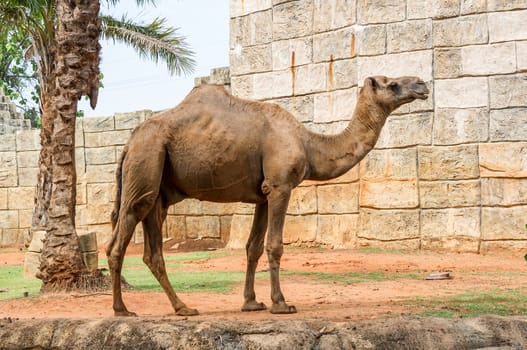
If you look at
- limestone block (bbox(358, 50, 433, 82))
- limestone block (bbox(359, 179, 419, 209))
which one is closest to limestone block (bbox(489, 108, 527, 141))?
limestone block (bbox(358, 50, 433, 82))

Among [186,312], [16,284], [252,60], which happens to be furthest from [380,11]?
[186,312]

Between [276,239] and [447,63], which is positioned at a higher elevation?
[447,63]

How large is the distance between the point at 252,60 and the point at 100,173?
5.21 m

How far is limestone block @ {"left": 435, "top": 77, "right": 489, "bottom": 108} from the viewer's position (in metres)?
13.1

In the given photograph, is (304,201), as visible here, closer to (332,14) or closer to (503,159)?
(332,14)

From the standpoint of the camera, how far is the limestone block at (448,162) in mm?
13078

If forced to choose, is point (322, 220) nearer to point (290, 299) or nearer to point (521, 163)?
point (521, 163)

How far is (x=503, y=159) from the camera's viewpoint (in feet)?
42.2

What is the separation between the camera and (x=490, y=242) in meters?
12.8

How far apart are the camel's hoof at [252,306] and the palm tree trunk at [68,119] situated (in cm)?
340

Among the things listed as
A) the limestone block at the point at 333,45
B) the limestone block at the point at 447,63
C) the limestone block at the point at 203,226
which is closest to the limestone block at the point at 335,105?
the limestone block at the point at 333,45

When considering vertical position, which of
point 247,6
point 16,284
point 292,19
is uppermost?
point 247,6

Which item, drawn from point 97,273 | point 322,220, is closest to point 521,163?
point 322,220

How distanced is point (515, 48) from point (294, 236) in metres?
5.31
